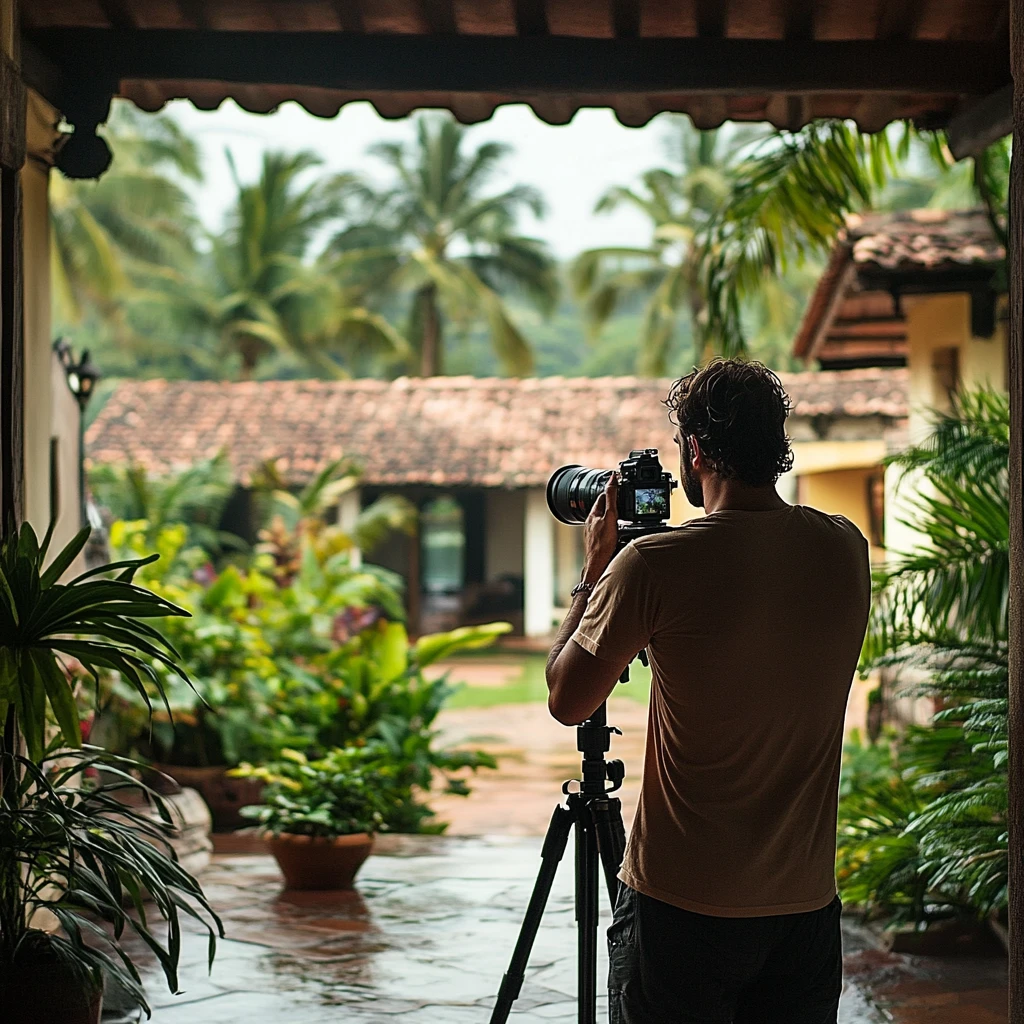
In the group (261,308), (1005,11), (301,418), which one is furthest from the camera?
(261,308)

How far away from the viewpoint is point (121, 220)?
2617 centimetres

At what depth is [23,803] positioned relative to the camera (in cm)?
309

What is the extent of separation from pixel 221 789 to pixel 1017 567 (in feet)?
18.1

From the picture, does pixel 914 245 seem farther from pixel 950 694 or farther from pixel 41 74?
pixel 41 74

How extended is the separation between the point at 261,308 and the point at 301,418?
22.6 feet

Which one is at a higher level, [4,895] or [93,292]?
[93,292]

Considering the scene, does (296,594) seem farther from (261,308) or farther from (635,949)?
(261,308)

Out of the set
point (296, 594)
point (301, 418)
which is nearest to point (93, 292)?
point (301, 418)

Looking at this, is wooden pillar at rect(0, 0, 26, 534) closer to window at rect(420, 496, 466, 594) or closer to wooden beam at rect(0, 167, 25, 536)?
wooden beam at rect(0, 167, 25, 536)

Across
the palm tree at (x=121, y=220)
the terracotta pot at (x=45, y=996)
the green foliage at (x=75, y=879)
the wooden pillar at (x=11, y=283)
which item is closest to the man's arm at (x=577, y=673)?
the green foliage at (x=75, y=879)

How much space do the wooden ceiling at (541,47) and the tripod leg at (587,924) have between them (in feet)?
7.59

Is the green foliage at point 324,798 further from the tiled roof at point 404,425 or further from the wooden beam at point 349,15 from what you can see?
the tiled roof at point 404,425

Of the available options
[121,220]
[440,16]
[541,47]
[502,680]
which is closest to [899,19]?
[541,47]

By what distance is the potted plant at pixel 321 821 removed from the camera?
519 centimetres
